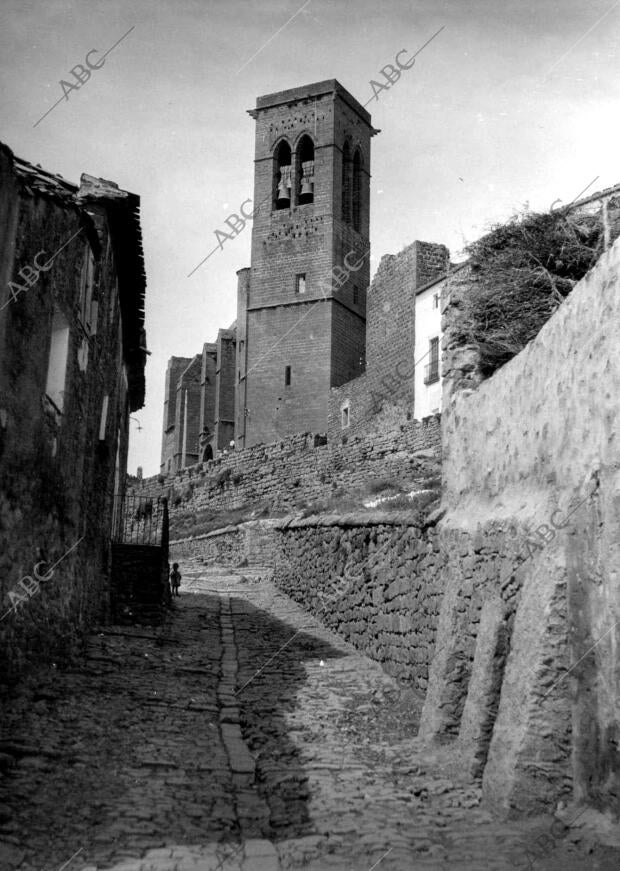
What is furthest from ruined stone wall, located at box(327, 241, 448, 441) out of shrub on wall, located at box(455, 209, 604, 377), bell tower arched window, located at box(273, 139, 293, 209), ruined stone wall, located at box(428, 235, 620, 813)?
ruined stone wall, located at box(428, 235, 620, 813)

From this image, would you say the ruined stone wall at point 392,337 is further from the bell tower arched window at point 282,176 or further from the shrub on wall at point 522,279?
the shrub on wall at point 522,279

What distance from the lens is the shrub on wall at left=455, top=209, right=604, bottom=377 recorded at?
876cm

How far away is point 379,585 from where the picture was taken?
33.0ft

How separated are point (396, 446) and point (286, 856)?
768 inches

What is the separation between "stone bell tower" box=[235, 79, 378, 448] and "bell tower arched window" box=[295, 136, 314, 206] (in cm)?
5

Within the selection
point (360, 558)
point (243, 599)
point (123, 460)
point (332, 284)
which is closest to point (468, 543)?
point (360, 558)

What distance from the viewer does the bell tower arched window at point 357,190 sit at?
4491cm

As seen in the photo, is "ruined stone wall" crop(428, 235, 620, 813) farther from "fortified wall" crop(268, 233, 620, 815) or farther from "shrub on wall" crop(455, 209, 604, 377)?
"shrub on wall" crop(455, 209, 604, 377)

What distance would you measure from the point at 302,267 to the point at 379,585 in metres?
33.8

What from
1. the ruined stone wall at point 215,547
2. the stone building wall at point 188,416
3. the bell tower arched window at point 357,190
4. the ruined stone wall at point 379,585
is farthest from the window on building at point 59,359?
the stone building wall at point 188,416

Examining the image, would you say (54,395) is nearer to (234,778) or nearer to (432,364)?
(234,778)

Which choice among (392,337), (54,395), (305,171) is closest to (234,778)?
(54,395)

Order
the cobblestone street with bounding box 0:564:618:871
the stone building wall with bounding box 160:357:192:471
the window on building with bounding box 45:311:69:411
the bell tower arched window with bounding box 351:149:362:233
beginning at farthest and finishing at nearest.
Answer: the stone building wall with bounding box 160:357:192:471, the bell tower arched window with bounding box 351:149:362:233, the window on building with bounding box 45:311:69:411, the cobblestone street with bounding box 0:564:618:871

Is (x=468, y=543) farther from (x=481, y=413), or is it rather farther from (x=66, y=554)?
(x=66, y=554)
